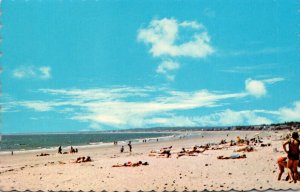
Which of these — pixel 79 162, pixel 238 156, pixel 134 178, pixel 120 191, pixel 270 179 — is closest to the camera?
pixel 120 191

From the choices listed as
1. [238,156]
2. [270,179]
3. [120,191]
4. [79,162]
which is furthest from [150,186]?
[79,162]

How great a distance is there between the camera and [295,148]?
12.7 m

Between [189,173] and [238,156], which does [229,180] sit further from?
[238,156]

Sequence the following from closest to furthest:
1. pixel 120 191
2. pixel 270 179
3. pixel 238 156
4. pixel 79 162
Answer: pixel 120 191, pixel 270 179, pixel 238 156, pixel 79 162

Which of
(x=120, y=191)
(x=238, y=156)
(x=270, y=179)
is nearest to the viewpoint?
(x=120, y=191)

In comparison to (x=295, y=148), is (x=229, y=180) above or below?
below

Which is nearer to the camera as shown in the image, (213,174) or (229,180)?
(229,180)

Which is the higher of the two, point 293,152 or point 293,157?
point 293,152

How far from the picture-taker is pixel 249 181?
541 inches

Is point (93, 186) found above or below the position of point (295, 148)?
below

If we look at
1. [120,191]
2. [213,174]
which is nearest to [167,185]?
[120,191]

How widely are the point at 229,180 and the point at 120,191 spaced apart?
4131 mm

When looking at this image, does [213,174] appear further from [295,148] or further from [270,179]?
[295,148]

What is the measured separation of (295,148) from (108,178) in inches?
304
